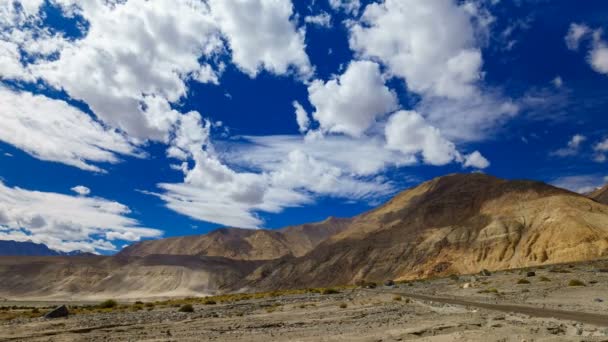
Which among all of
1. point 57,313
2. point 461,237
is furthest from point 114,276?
point 57,313

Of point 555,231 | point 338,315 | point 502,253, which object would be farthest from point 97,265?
point 338,315

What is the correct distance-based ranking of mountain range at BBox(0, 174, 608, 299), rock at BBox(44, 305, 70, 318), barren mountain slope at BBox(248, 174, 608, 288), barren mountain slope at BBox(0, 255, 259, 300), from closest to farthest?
rock at BBox(44, 305, 70, 318)
barren mountain slope at BBox(248, 174, 608, 288)
mountain range at BBox(0, 174, 608, 299)
barren mountain slope at BBox(0, 255, 259, 300)

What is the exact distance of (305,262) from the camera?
145750 mm

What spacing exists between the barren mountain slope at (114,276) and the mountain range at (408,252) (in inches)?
15.1

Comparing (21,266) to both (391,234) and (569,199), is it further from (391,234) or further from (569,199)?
(569,199)

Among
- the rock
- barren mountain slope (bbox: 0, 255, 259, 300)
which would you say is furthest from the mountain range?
the rock

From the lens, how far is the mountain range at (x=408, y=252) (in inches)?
3853

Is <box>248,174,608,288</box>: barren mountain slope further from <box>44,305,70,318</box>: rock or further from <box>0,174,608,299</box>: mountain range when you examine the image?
<box>44,305,70,318</box>: rock

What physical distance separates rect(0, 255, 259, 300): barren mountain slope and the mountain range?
0.38m

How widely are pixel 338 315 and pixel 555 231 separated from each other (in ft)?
292

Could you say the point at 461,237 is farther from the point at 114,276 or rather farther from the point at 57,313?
the point at 114,276

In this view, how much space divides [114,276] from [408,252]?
114193mm

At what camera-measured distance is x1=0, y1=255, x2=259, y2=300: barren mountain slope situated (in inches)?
6201

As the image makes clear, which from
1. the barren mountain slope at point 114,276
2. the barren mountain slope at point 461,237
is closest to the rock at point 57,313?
the barren mountain slope at point 461,237
